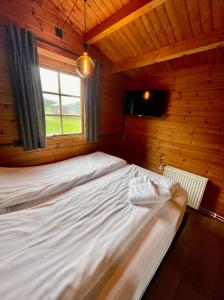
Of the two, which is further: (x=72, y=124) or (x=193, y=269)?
(x=72, y=124)

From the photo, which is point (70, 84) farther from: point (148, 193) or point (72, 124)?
point (148, 193)

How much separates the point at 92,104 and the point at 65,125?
557 millimetres

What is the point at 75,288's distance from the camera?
1.86 feet

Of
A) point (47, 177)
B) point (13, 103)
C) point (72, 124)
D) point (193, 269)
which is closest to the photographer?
point (193, 269)

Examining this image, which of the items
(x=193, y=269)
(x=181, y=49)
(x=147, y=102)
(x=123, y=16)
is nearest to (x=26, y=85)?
(x=123, y=16)

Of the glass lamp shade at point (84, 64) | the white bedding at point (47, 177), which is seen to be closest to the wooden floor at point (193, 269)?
the white bedding at point (47, 177)

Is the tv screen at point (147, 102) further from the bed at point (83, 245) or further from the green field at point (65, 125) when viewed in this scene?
the bed at point (83, 245)

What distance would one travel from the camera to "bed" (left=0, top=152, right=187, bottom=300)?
58 centimetres

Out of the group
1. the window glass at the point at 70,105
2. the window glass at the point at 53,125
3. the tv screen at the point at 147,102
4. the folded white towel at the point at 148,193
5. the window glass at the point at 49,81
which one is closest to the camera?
the folded white towel at the point at 148,193

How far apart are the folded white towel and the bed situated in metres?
0.05

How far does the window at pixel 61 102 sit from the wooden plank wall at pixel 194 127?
4.26 feet

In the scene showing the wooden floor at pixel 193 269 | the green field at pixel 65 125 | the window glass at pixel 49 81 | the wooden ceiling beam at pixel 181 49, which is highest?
the wooden ceiling beam at pixel 181 49

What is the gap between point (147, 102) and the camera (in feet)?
7.86

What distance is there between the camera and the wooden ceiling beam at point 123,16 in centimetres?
131
